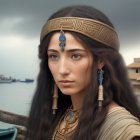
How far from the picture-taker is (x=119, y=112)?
1.82 meters

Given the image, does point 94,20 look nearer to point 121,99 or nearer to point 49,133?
point 121,99

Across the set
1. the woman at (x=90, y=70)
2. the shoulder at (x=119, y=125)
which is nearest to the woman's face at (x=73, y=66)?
the woman at (x=90, y=70)

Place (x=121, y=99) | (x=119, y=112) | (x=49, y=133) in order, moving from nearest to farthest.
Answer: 1. (x=119, y=112)
2. (x=121, y=99)
3. (x=49, y=133)

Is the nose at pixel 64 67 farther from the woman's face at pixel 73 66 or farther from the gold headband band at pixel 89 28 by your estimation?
the gold headband band at pixel 89 28

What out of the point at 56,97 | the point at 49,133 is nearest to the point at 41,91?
the point at 56,97

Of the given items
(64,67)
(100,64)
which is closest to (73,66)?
(64,67)

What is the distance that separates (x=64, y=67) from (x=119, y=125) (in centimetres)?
40

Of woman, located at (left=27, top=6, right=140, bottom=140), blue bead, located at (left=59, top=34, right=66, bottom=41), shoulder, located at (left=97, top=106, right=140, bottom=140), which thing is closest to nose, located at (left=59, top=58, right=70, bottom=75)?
woman, located at (left=27, top=6, right=140, bottom=140)

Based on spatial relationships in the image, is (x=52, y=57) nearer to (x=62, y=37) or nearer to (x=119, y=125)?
(x=62, y=37)

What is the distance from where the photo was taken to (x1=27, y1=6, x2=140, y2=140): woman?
70.7 inches

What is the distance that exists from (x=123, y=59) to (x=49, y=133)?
0.62 metres

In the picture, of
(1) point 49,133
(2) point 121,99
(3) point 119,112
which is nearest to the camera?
(3) point 119,112

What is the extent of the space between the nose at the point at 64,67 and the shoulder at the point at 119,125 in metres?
0.30

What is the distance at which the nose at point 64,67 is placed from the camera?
185 cm
